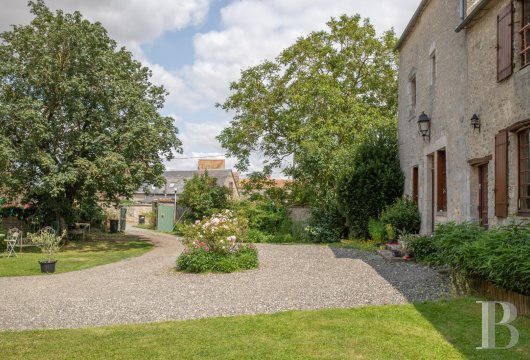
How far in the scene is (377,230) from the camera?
14.9 m

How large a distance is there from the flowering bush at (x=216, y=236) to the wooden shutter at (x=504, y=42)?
663 centimetres

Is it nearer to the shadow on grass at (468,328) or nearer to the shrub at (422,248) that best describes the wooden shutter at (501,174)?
the shrub at (422,248)

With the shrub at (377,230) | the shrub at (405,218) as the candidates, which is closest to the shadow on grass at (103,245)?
the shrub at (377,230)

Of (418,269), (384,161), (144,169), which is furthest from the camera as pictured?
(144,169)

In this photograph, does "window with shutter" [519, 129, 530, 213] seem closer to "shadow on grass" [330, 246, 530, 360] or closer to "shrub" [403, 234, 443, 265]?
"shadow on grass" [330, 246, 530, 360]

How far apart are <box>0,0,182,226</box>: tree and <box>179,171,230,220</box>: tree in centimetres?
678

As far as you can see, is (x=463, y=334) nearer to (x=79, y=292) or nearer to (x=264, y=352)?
(x=264, y=352)

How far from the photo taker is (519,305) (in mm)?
5867

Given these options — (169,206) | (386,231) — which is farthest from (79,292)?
(169,206)

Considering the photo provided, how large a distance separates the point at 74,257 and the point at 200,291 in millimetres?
8694

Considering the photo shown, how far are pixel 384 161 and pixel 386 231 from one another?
3.25 metres

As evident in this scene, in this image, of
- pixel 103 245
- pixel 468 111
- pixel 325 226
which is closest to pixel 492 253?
pixel 468 111

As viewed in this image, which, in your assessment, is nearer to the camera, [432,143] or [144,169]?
[432,143]

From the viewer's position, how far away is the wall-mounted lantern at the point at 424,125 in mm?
13000
